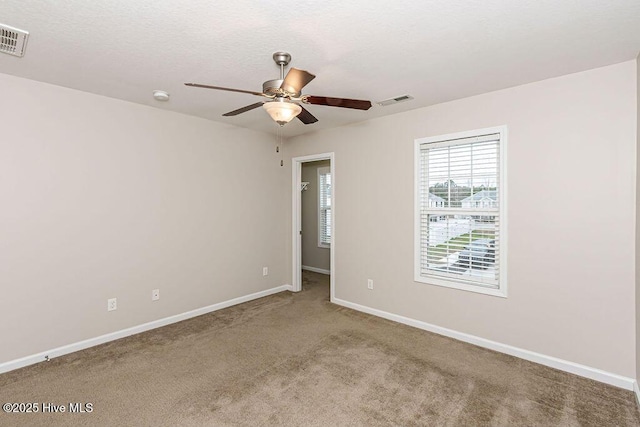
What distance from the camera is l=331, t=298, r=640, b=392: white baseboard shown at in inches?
98.5

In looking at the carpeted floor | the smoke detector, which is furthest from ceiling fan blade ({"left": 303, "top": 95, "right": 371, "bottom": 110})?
the carpeted floor

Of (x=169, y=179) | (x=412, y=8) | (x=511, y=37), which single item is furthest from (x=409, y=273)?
(x=169, y=179)

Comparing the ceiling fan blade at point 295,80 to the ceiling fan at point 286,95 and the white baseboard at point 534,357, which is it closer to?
the ceiling fan at point 286,95

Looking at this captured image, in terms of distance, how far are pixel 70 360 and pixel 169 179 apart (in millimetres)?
2034

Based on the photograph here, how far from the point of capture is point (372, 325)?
12.3 ft

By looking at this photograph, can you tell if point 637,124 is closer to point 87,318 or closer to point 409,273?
point 409,273

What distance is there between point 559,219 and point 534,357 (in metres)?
1.28

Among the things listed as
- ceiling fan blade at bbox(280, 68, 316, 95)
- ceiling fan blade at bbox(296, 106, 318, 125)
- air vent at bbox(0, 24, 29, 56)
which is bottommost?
ceiling fan blade at bbox(296, 106, 318, 125)

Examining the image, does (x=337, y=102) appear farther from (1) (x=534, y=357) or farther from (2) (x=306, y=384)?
(1) (x=534, y=357)

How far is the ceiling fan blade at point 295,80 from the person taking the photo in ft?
6.02

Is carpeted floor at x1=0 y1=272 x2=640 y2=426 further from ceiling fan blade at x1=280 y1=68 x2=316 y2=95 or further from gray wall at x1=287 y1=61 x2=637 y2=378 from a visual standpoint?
ceiling fan blade at x1=280 y1=68 x2=316 y2=95

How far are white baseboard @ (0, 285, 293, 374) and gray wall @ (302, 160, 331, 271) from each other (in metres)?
1.96

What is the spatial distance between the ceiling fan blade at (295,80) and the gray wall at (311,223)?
14.6 ft

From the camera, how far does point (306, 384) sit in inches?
99.0
